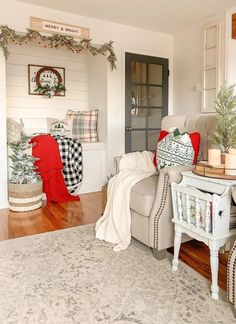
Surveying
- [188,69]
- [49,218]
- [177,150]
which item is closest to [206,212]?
[177,150]

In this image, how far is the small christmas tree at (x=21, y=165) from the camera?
10.2 feet

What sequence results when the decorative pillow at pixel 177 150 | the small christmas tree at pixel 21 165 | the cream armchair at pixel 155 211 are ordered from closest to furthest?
the cream armchair at pixel 155 211 → the decorative pillow at pixel 177 150 → the small christmas tree at pixel 21 165

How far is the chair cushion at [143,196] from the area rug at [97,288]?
0.33 metres

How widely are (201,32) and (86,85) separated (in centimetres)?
191

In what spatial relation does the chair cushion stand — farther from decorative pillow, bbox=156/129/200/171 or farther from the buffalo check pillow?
the buffalo check pillow

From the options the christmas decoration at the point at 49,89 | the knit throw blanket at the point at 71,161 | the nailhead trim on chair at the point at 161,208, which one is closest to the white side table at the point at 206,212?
the nailhead trim on chair at the point at 161,208

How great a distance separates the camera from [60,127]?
3.98m

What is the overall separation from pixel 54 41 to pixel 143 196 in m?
2.31

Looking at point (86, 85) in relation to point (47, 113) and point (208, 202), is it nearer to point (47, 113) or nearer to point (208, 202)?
point (47, 113)

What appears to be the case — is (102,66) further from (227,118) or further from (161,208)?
(161,208)

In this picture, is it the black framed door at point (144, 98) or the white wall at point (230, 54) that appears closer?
the white wall at point (230, 54)

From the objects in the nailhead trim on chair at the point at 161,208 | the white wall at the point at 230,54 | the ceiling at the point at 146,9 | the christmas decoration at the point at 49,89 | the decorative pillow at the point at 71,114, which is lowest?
the nailhead trim on chair at the point at 161,208

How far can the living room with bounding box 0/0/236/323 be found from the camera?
317 centimetres

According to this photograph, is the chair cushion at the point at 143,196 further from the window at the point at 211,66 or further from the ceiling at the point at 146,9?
the ceiling at the point at 146,9
